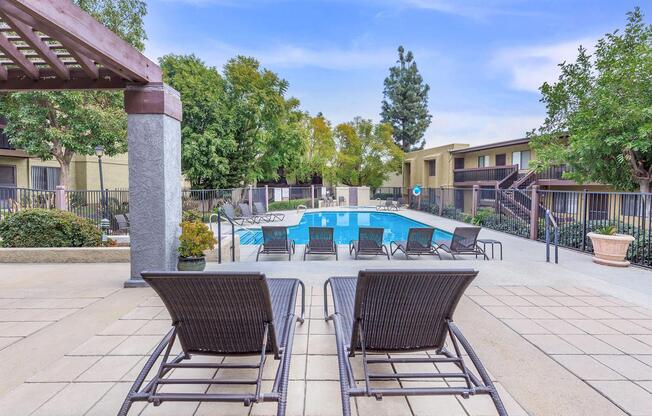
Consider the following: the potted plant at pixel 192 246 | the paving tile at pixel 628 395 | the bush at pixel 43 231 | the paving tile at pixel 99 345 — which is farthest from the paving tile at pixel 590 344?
the bush at pixel 43 231

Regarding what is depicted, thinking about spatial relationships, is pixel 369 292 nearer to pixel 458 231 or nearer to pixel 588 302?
pixel 588 302

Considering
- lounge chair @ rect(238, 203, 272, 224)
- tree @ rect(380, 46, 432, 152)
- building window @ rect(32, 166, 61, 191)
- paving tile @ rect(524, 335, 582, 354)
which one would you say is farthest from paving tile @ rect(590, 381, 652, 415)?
tree @ rect(380, 46, 432, 152)

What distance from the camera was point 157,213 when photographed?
14.5 feet

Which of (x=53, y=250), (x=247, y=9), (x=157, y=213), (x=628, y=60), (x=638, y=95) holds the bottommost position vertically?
(x=53, y=250)

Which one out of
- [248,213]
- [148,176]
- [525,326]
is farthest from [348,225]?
[525,326]

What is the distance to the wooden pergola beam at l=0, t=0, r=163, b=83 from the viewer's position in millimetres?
2664

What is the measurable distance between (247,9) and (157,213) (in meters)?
14.4

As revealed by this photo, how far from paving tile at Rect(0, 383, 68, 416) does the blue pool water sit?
8908 millimetres

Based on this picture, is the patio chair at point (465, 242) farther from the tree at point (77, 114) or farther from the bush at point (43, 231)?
the tree at point (77, 114)

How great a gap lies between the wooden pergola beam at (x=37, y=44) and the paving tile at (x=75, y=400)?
294 centimetres

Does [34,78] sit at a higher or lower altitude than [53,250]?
higher

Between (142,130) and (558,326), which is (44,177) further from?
(558,326)

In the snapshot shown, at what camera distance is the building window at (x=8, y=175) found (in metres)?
18.1

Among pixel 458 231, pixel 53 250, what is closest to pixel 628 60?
pixel 458 231
